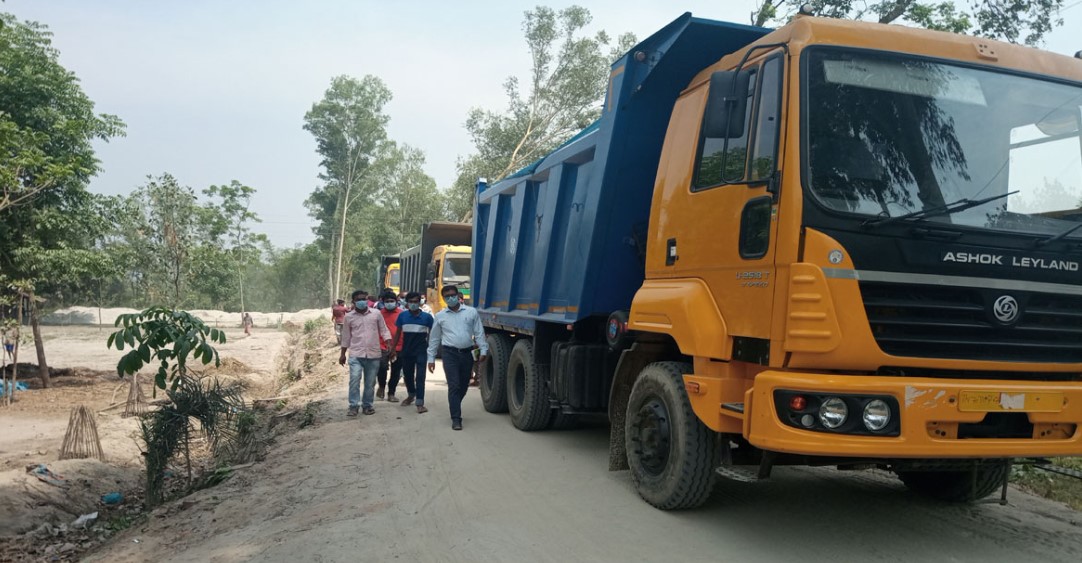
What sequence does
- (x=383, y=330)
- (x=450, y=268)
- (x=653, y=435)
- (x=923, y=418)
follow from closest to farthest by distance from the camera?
(x=923, y=418) < (x=653, y=435) < (x=383, y=330) < (x=450, y=268)

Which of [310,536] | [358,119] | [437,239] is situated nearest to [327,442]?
[310,536]

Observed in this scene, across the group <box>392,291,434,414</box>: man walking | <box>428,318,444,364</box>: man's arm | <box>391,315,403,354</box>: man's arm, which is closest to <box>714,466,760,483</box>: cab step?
<box>428,318,444,364</box>: man's arm

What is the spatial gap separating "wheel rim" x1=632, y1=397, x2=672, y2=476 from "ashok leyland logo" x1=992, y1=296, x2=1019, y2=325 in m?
1.94

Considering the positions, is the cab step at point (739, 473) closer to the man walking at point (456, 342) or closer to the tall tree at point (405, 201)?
the man walking at point (456, 342)

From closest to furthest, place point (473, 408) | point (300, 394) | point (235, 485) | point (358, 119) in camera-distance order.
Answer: point (235, 485), point (473, 408), point (300, 394), point (358, 119)

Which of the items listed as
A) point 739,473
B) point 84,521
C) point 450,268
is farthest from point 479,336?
point 450,268

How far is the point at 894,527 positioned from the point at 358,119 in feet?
156

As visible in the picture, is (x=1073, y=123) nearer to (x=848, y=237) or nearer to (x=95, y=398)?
(x=848, y=237)

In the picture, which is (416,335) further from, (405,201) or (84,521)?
(405,201)

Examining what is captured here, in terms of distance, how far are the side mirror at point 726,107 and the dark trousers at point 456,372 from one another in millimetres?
5106

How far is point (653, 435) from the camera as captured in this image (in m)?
4.84

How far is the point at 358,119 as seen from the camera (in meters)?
48.2

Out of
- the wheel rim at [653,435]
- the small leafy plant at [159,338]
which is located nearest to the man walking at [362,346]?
the small leafy plant at [159,338]

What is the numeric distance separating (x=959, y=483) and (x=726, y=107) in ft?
10.6
